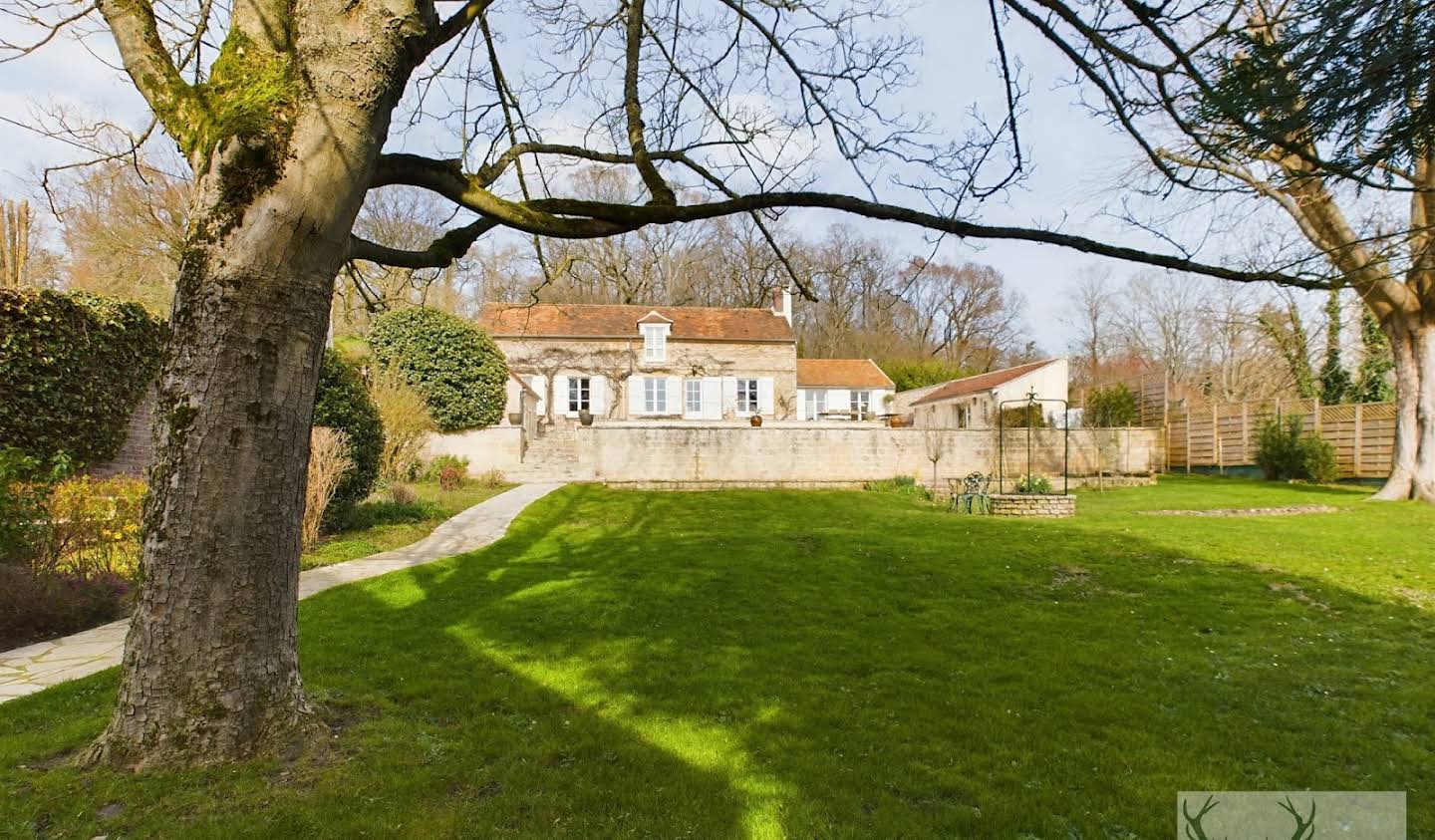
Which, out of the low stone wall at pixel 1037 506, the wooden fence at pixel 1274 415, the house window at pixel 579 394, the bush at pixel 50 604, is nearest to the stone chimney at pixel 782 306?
the house window at pixel 579 394

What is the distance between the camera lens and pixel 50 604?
18.5 ft

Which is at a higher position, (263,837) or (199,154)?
(199,154)

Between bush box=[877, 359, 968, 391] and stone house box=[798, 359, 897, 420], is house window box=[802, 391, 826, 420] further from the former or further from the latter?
bush box=[877, 359, 968, 391]

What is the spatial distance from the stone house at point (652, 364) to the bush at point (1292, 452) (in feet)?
52.2

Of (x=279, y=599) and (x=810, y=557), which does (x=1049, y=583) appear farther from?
(x=279, y=599)

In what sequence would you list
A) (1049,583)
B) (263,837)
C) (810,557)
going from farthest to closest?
1. (810,557)
2. (1049,583)
3. (263,837)

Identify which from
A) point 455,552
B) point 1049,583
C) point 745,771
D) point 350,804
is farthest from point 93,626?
point 1049,583

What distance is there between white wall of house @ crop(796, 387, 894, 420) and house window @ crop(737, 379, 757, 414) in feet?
12.6

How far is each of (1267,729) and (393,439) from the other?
50.8ft

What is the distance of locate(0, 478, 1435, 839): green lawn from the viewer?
8.90 feet

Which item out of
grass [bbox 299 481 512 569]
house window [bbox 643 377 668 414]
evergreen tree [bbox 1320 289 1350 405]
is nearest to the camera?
grass [bbox 299 481 512 569]

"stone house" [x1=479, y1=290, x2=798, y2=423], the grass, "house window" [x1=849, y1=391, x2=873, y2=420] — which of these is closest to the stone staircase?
the grass

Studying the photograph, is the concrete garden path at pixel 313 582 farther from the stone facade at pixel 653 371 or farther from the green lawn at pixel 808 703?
the stone facade at pixel 653 371

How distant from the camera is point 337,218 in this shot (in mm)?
2881
